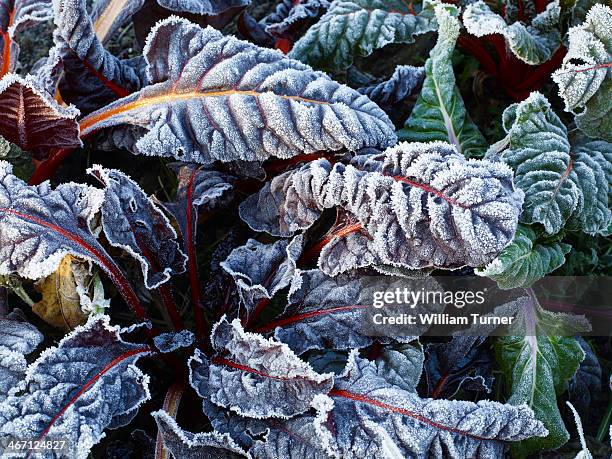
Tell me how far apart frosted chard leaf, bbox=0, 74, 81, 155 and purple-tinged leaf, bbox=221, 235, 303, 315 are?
0.50 m

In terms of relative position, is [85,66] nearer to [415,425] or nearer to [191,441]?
[191,441]

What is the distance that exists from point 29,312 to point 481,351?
121 centimetres

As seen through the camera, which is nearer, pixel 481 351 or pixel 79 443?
pixel 79 443

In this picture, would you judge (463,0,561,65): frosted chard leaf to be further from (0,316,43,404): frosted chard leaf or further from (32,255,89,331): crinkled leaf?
(0,316,43,404): frosted chard leaf

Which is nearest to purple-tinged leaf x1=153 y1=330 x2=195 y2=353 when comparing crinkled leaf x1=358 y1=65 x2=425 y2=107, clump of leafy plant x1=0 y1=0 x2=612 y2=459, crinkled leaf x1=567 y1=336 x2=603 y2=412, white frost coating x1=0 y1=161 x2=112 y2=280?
clump of leafy plant x1=0 y1=0 x2=612 y2=459

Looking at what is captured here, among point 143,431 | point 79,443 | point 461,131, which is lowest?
point 143,431

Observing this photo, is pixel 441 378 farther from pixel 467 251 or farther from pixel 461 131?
pixel 461 131

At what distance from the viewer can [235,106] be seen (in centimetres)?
161

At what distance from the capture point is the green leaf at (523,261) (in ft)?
4.78

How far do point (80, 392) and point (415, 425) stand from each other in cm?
68

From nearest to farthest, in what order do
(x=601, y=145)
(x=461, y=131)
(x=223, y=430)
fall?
1. (x=223, y=430)
2. (x=601, y=145)
3. (x=461, y=131)

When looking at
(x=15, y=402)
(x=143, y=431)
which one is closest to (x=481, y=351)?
(x=143, y=431)

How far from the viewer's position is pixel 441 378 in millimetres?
1738

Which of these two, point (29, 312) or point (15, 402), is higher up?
point (15, 402)
